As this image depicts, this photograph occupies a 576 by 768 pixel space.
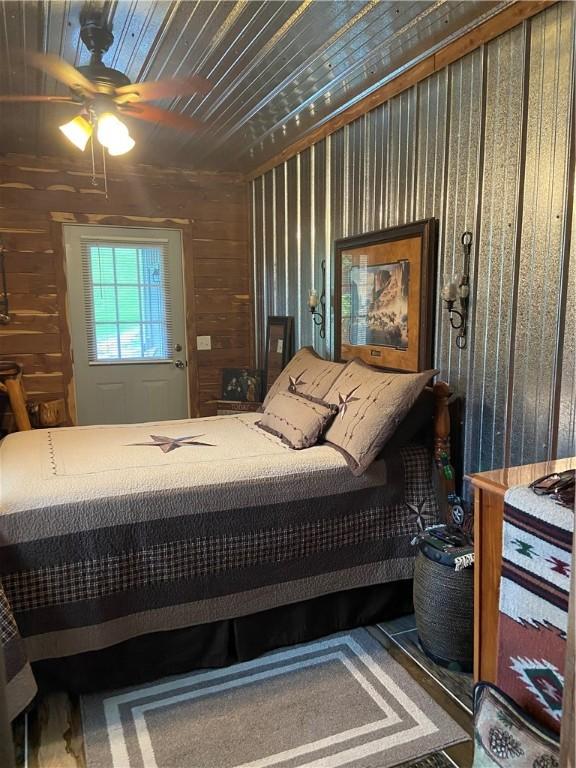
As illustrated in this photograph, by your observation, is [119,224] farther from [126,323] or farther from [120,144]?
[120,144]

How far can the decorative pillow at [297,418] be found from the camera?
2.47m

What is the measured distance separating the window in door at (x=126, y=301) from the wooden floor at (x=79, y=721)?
288cm

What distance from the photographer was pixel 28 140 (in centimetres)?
367

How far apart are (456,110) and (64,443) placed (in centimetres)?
229

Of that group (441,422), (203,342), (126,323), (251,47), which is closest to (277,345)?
(203,342)

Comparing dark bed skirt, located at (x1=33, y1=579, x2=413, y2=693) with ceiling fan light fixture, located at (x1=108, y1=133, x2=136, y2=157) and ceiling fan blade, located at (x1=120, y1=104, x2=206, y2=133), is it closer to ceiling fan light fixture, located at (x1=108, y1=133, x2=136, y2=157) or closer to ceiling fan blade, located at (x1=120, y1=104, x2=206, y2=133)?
ceiling fan light fixture, located at (x1=108, y1=133, x2=136, y2=157)

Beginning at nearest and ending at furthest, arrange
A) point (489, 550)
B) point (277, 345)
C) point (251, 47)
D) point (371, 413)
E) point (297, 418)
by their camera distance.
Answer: point (489, 550) → point (371, 413) → point (251, 47) → point (297, 418) → point (277, 345)

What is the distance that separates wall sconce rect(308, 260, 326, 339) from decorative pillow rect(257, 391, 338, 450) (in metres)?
0.78

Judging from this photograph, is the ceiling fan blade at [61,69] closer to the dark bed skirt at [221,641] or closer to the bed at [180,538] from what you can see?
the bed at [180,538]

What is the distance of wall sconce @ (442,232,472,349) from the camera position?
235 centimetres

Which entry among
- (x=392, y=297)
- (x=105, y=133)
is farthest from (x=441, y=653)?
(x=105, y=133)

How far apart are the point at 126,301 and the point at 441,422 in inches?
115

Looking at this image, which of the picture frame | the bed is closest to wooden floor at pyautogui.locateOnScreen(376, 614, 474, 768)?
the bed

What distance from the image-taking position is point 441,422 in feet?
7.79
